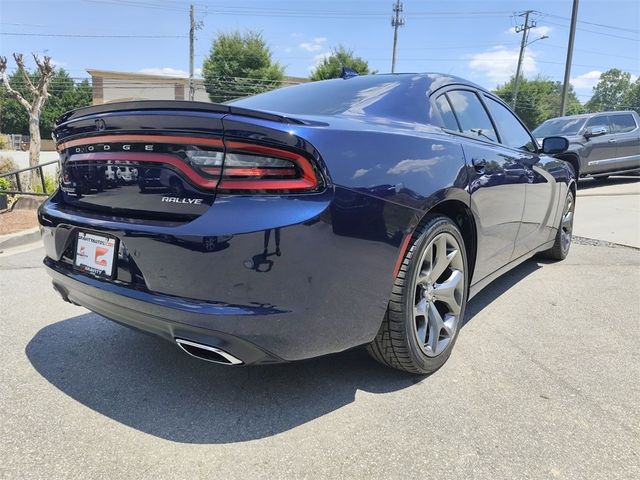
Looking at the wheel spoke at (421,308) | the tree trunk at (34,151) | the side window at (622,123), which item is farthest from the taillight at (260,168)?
the side window at (622,123)

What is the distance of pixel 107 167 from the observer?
2.09 m

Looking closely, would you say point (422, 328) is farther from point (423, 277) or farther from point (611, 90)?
point (611, 90)

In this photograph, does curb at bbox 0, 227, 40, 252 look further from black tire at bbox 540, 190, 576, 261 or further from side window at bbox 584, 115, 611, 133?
side window at bbox 584, 115, 611, 133

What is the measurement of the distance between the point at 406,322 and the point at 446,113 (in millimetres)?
1296

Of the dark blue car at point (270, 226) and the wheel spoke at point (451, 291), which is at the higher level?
the dark blue car at point (270, 226)

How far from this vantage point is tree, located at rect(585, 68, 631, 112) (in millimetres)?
99312

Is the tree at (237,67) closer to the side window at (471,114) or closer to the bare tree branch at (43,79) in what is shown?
the bare tree branch at (43,79)

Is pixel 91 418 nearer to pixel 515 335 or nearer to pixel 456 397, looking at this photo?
pixel 456 397

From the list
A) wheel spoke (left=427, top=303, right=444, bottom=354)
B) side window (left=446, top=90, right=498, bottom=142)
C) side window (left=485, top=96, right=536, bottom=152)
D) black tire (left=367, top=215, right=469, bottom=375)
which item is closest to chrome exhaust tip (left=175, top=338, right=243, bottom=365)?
black tire (left=367, top=215, right=469, bottom=375)

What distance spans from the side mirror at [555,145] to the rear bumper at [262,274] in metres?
2.83

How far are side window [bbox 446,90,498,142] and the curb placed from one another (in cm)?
541

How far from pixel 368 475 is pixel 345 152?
120 cm

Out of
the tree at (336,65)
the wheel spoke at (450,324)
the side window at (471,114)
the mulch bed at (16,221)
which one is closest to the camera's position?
the wheel spoke at (450,324)

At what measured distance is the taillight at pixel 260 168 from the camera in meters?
1.79
